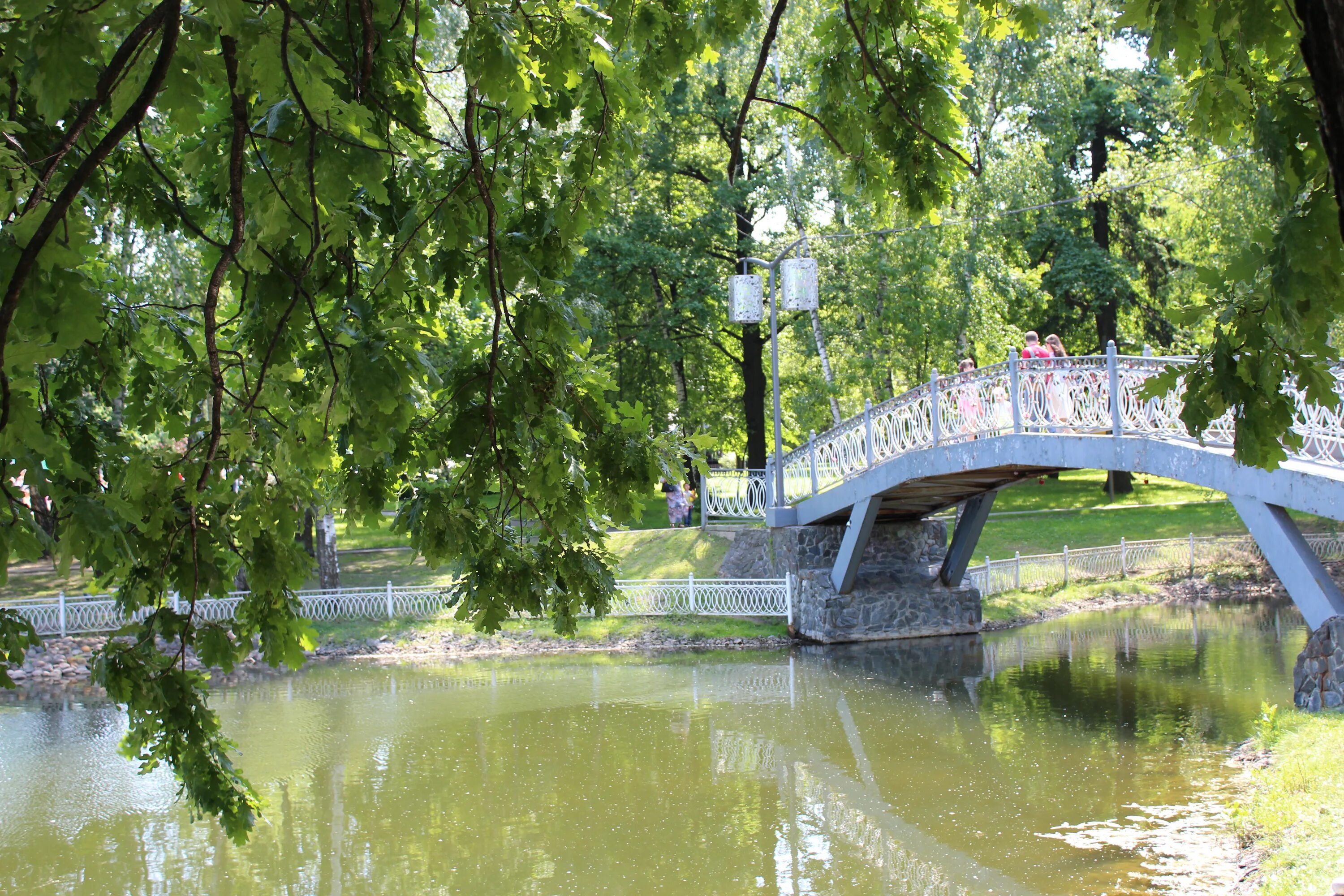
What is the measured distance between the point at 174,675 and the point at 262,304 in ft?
4.68

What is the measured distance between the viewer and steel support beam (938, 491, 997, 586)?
694 inches

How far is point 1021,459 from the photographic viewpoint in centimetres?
1370

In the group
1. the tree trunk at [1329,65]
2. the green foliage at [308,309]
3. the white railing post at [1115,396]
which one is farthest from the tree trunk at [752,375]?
the tree trunk at [1329,65]

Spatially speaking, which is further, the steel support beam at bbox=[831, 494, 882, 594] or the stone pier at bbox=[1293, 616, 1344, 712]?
the steel support beam at bbox=[831, 494, 882, 594]

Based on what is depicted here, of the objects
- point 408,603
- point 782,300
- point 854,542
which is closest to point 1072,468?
point 854,542

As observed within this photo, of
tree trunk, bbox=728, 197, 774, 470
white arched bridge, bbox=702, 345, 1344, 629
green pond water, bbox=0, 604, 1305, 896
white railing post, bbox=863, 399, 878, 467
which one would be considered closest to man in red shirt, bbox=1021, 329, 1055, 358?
white arched bridge, bbox=702, 345, 1344, 629

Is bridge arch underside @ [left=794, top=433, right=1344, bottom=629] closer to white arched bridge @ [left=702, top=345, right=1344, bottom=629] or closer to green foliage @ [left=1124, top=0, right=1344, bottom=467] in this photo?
white arched bridge @ [left=702, top=345, right=1344, bottom=629]

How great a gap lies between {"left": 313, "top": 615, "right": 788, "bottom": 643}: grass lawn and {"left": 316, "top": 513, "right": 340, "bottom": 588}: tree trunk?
3.70ft

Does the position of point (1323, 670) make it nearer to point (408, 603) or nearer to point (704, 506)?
point (704, 506)

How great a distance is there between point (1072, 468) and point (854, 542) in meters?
3.99

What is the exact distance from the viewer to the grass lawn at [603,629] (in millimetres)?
17844

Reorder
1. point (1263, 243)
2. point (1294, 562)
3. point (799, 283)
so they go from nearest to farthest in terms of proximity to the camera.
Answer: point (1263, 243) < point (1294, 562) < point (799, 283)

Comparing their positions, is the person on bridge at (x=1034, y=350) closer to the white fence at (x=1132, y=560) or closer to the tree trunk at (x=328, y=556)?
the white fence at (x=1132, y=560)

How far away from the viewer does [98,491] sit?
13.8 ft
